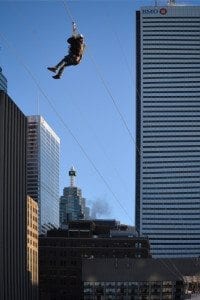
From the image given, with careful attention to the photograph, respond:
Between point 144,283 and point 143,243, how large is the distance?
24883 millimetres

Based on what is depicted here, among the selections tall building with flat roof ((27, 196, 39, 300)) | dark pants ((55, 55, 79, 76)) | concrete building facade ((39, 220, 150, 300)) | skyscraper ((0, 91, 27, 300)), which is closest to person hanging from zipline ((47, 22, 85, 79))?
dark pants ((55, 55, 79, 76))

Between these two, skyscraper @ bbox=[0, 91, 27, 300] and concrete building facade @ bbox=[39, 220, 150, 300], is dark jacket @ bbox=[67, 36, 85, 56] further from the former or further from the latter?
concrete building facade @ bbox=[39, 220, 150, 300]

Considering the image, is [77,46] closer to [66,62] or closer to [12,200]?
[66,62]

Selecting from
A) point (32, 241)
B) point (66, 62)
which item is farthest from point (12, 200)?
point (66, 62)

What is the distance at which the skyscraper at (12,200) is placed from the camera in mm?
109312

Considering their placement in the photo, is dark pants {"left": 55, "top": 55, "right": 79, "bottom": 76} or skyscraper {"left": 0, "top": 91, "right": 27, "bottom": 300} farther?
skyscraper {"left": 0, "top": 91, "right": 27, "bottom": 300}

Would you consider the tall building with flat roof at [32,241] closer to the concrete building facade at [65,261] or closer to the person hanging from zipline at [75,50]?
the concrete building facade at [65,261]

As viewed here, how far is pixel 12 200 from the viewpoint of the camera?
116125 millimetres

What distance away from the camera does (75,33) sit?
19500mm

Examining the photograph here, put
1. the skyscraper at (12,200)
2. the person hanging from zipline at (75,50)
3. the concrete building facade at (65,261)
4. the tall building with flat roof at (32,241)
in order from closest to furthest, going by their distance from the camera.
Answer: the person hanging from zipline at (75,50) < the skyscraper at (12,200) < the tall building with flat roof at (32,241) < the concrete building facade at (65,261)

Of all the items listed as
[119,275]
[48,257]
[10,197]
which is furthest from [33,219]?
[10,197]

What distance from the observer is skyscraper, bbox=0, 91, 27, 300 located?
109312 mm

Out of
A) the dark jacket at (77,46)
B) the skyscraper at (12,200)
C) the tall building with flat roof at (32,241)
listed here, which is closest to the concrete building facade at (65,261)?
the tall building with flat roof at (32,241)

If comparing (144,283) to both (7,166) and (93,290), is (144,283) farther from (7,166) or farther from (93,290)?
(7,166)
